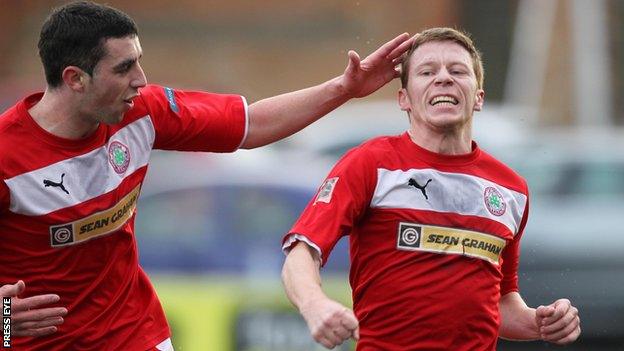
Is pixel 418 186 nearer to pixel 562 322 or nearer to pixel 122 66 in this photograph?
pixel 562 322

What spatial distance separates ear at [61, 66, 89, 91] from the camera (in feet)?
19.1

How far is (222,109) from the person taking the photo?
6.28 m

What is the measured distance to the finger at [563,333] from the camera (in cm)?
581

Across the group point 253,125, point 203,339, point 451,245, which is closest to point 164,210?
point 203,339

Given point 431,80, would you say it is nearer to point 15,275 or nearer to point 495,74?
point 15,275

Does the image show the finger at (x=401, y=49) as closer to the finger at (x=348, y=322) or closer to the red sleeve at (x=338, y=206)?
the red sleeve at (x=338, y=206)

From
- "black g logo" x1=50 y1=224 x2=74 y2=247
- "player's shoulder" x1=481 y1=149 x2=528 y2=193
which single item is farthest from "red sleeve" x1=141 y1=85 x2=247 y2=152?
"player's shoulder" x1=481 y1=149 x2=528 y2=193

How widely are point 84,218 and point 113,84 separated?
522mm

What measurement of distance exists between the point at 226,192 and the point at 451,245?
22.0 ft

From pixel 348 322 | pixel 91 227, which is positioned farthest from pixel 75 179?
pixel 348 322

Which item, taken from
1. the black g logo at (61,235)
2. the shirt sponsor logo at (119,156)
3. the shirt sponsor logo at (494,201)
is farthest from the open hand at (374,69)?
the black g logo at (61,235)

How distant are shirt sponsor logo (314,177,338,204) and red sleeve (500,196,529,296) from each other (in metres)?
0.79

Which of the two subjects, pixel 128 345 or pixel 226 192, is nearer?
pixel 128 345

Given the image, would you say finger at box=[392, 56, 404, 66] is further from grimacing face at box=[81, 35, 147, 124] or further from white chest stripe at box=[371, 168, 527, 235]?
grimacing face at box=[81, 35, 147, 124]
